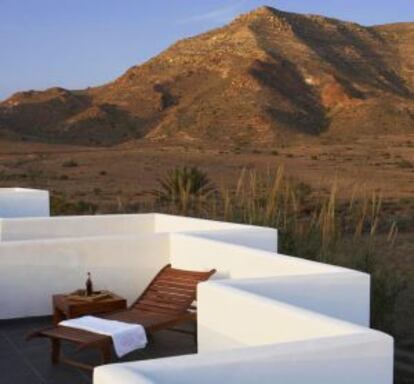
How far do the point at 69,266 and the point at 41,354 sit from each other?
1.25m

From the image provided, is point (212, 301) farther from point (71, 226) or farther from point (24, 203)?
point (24, 203)

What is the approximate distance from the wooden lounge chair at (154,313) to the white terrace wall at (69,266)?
0.52 meters

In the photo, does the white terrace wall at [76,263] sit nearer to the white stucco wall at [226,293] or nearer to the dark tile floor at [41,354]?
the white stucco wall at [226,293]

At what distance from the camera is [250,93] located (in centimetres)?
5178

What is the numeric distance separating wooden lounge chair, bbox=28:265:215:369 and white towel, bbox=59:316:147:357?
0.14ft

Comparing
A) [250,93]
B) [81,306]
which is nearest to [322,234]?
[81,306]

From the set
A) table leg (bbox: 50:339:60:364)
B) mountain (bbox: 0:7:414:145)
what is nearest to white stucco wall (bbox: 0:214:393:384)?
table leg (bbox: 50:339:60:364)

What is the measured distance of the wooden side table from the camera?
18.3 ft

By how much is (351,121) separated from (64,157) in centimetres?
1993

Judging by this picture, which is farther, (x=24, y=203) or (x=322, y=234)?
(x=24, y=203)

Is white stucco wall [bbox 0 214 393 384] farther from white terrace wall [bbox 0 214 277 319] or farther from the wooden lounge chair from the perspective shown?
the wooden lounge chair

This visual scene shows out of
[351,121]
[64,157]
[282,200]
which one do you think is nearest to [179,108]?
[351,121]

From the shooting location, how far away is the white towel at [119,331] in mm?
4699

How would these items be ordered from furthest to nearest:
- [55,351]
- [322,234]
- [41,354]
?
[322,234] → [41,354] → [55,351]
